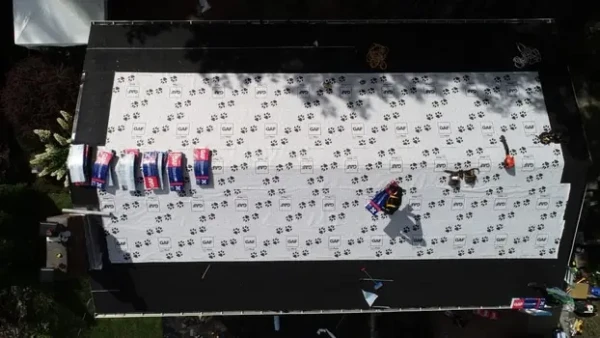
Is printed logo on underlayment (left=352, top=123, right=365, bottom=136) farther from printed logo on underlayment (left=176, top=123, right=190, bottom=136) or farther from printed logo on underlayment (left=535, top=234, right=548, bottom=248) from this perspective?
printed logo on underlayment (left=535, top=234, right=548, bottom=248)

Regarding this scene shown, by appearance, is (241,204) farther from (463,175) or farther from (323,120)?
(463,175)

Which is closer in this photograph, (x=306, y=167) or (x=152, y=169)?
(x=152, y=169)

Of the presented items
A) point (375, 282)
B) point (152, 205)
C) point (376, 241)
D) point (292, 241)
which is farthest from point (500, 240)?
point (152, 205)

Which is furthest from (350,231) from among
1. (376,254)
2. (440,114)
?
(440,114)

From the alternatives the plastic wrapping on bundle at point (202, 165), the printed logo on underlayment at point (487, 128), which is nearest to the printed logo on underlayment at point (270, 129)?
the plastic wrapping on bundle at point (202, 165)

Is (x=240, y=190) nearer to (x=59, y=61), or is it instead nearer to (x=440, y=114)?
(x=440, y=114)

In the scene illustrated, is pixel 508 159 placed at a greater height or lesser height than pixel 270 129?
lesser
